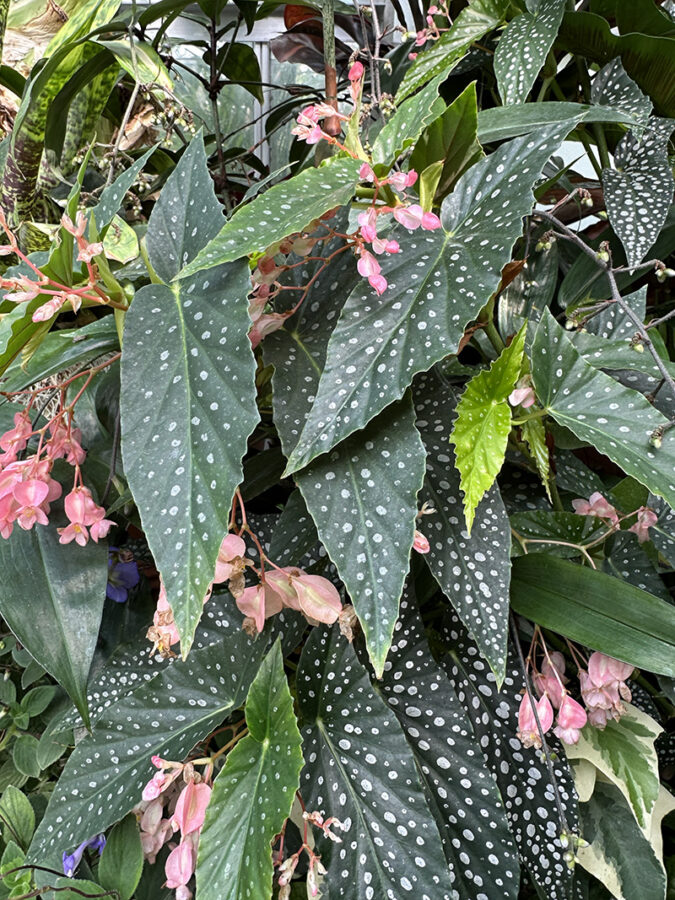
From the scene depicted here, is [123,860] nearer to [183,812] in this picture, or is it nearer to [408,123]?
[183,812]

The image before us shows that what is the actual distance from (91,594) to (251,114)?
39.8 inches

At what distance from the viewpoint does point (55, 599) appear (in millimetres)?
619

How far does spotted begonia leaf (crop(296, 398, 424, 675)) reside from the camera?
0.45 m

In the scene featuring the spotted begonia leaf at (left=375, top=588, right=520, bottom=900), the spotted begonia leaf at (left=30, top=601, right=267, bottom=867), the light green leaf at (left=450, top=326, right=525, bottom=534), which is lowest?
the spotted begonia leaf at (left=375, top=588, right=520, bottom=900)

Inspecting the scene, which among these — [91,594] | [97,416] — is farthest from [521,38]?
[91,594]

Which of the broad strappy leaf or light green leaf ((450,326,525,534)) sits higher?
the broad strappy leaf

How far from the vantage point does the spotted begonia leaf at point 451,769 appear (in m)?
0.56

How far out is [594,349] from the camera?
2.09ft

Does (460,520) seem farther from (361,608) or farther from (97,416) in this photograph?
(97,416)

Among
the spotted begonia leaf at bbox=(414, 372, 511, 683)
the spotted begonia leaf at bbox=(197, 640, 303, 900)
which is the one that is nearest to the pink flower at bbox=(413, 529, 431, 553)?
the spotted begonia leaf at bbox=(414, 372, 511, 683)

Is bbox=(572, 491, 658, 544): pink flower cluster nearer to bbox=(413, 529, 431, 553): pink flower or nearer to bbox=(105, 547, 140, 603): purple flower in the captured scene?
bbox=(413, 529, 431, 553): pink flower

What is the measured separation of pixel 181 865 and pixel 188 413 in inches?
14.3

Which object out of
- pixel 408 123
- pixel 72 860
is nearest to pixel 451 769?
pixel 72 860

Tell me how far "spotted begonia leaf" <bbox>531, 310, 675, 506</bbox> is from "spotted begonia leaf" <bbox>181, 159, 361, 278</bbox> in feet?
0.66
